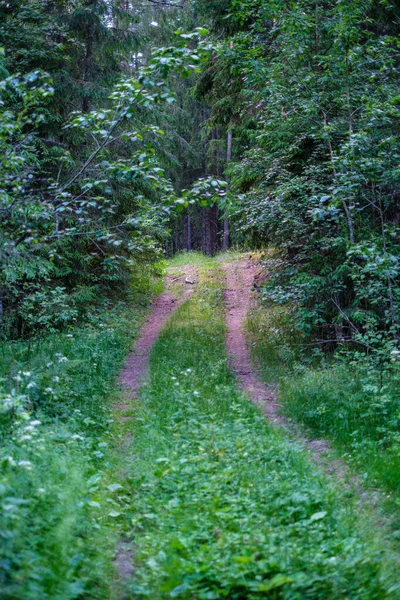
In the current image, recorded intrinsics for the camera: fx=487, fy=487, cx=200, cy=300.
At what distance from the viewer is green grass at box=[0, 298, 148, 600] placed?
11.8 feet

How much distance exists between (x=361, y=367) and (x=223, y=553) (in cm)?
495

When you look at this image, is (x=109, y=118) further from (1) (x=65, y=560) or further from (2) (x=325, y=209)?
(1) (x=65, y=560)

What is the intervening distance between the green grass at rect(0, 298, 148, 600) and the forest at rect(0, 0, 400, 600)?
28 mm

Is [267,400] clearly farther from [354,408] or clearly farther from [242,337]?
[242,337]

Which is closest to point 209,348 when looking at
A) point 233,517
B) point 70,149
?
point 70,149

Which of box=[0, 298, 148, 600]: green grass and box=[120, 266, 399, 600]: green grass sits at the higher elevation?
box=[0, 298, 148, 600]: green grass

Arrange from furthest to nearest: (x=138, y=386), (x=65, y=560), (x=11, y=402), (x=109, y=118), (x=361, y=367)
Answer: (x=138, y=386)
(x=361, y=367)
(x=109, y=118)
(x=11, y=402)
(x=65, y=560)

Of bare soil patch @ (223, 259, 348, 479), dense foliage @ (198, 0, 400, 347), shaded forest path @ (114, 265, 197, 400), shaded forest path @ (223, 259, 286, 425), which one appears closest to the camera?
bare soil patch @ (223, 259, 348, 479)

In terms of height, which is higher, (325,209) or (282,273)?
(325,209)

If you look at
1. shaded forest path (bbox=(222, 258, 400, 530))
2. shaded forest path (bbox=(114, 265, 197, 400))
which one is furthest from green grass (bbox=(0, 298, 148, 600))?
shaded forest path (bbox=(222, 258, 400, 530))

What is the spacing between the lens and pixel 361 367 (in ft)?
27.3

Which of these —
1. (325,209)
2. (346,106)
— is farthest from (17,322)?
(346,106)

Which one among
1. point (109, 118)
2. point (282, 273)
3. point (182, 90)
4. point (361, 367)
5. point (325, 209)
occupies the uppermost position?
point (182, 90)

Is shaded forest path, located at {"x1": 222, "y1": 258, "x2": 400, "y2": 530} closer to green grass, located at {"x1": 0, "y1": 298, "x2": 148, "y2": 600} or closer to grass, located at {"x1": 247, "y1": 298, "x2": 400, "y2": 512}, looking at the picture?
grass, located at {"x1": 247, "y1": 298, "x2": 400, "y2": 512}
